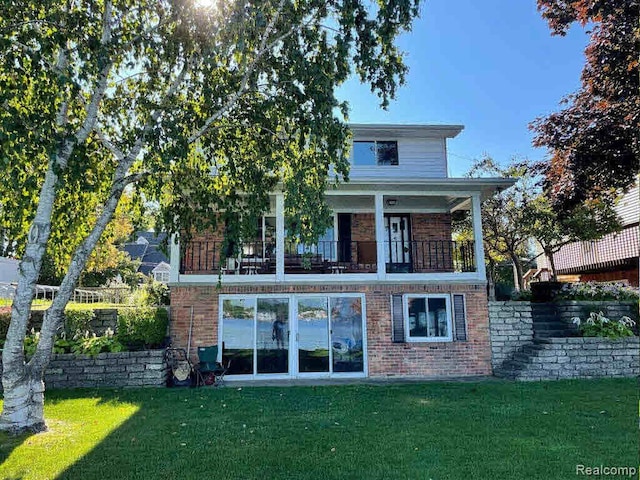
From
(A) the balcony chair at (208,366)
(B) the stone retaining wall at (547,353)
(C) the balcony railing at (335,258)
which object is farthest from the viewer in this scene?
(C) the balcony railing at (335,258)

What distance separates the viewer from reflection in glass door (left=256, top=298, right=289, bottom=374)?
36.0ft

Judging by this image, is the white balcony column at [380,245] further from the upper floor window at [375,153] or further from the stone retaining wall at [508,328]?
the upper floor window at [375,153]

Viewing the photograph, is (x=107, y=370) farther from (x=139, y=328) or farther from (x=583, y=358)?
(x=583, y=358)

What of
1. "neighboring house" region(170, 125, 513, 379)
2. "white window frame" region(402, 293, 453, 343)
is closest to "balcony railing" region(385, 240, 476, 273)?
"neighboring house" region(170, 125, 513, 379)

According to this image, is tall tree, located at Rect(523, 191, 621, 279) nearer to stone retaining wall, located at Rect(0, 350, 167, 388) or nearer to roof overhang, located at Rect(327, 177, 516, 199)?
roof overhang, located at Rect(327, 177, 516, 199)

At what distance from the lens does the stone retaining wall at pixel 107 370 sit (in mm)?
9484

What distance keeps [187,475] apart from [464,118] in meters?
14.1

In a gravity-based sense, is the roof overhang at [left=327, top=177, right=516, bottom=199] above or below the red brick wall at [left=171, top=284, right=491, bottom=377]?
above

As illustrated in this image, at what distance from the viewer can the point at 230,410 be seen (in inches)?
291

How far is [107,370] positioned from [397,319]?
22.5 feet

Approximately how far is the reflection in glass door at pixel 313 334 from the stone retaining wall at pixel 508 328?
4.30 meters

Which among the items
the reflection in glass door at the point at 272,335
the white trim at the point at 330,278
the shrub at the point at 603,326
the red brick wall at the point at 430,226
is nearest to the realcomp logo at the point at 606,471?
the white trim at the point at 330,278

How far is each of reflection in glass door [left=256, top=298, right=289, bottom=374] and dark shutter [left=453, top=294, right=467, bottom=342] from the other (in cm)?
433

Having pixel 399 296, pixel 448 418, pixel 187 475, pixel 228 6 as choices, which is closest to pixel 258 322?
pixel 399 296
